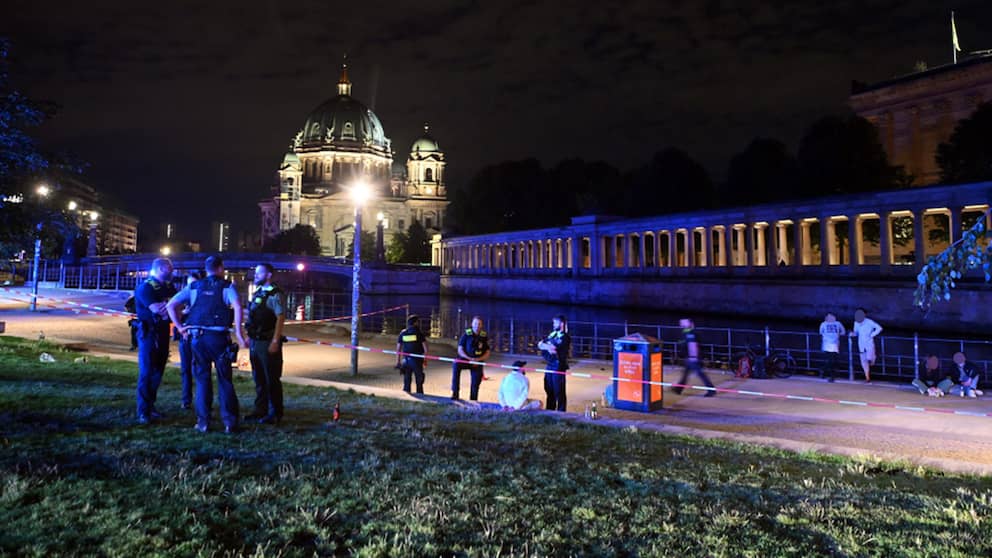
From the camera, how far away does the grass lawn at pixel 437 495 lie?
4.14 meters

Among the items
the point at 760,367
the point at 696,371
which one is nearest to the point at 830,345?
the point at 760,367

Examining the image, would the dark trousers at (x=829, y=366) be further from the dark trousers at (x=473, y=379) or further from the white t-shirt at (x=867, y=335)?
the dark trousers at (x=473, y=379)

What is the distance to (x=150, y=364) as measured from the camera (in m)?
7.49

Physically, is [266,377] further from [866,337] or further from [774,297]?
[774,297]

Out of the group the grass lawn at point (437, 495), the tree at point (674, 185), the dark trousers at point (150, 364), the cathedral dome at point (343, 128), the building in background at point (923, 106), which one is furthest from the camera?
the cathedral dome at point (343, 128)

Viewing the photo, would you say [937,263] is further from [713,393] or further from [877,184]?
[877,184]

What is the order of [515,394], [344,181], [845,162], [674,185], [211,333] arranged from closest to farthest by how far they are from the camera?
1. [211,333]
2. [515,394]
3. [845,162]
4. [674,185]
5. [344,181]

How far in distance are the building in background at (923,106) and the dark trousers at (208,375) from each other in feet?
243

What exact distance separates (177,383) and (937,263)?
11236 millimetres

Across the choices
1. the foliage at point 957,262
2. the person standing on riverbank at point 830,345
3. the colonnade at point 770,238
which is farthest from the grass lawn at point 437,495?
the colonnade at point 770,238

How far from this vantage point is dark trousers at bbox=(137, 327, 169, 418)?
24.1 ft

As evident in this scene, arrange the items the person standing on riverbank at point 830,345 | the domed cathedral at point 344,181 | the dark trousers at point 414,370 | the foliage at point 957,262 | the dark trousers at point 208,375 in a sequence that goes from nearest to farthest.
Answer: the foliage at point 957,262 → the dark trousers at point 208,375 → the dark trousers at point 414,370 → the person standing on riverbank at point 830,345 → the domed cathedral at point 344,181

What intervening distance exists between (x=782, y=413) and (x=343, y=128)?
152129 mm

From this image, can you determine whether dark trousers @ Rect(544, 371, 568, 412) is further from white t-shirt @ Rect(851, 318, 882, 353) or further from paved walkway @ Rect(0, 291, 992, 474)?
white t-shirt @ Rect(851, 318, 882, 353)
